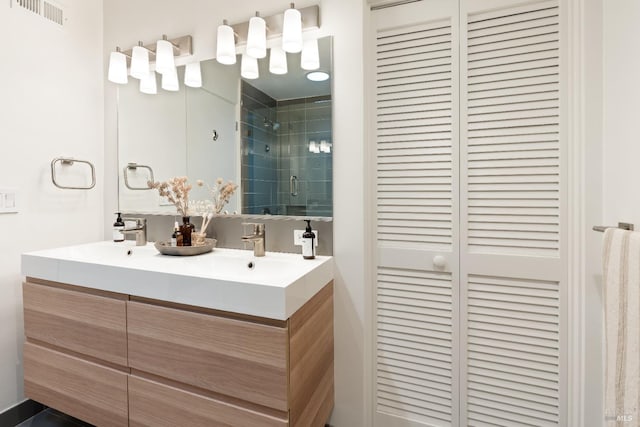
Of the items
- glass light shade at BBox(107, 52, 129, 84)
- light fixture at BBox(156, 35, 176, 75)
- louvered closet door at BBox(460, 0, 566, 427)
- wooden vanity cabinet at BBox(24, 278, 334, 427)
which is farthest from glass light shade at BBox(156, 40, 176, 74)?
louvered closet door at BBox(460, 0, 566, 427)

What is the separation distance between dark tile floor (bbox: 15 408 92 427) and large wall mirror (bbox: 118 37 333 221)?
1.13 m

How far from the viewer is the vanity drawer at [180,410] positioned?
3.55 ft

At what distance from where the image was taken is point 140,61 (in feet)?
6.02

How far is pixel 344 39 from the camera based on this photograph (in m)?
1.44

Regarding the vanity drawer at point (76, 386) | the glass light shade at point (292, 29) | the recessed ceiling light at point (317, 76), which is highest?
the glass light shade at point (292, 29)

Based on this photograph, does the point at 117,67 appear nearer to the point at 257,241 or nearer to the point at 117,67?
the point at 117,67

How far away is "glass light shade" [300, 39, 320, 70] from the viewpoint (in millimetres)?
1485

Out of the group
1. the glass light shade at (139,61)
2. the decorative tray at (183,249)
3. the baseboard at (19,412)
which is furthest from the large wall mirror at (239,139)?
the baseboard at (19,412)

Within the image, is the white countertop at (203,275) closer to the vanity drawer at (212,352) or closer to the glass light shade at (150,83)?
the vanity drawer at (212,352)

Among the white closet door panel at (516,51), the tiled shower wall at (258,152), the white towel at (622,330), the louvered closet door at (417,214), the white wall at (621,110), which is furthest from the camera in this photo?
the tiled shower wall at (258,152)

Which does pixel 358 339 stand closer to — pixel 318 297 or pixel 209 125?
pixel 318 297

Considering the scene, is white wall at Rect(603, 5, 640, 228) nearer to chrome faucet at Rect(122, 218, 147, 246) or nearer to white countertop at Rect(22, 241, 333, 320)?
white countertop at Rect(22, 241, 333, 320)

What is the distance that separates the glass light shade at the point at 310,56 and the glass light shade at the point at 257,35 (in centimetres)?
20

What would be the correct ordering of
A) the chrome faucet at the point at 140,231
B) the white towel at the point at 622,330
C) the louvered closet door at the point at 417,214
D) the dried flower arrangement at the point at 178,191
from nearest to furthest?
the white towel at the point at 622,330 < the louvered closet door at the point at 417,214 < the dried flower arrangement at the point at 178,191 < the chrome faucet at the point at 140,231
